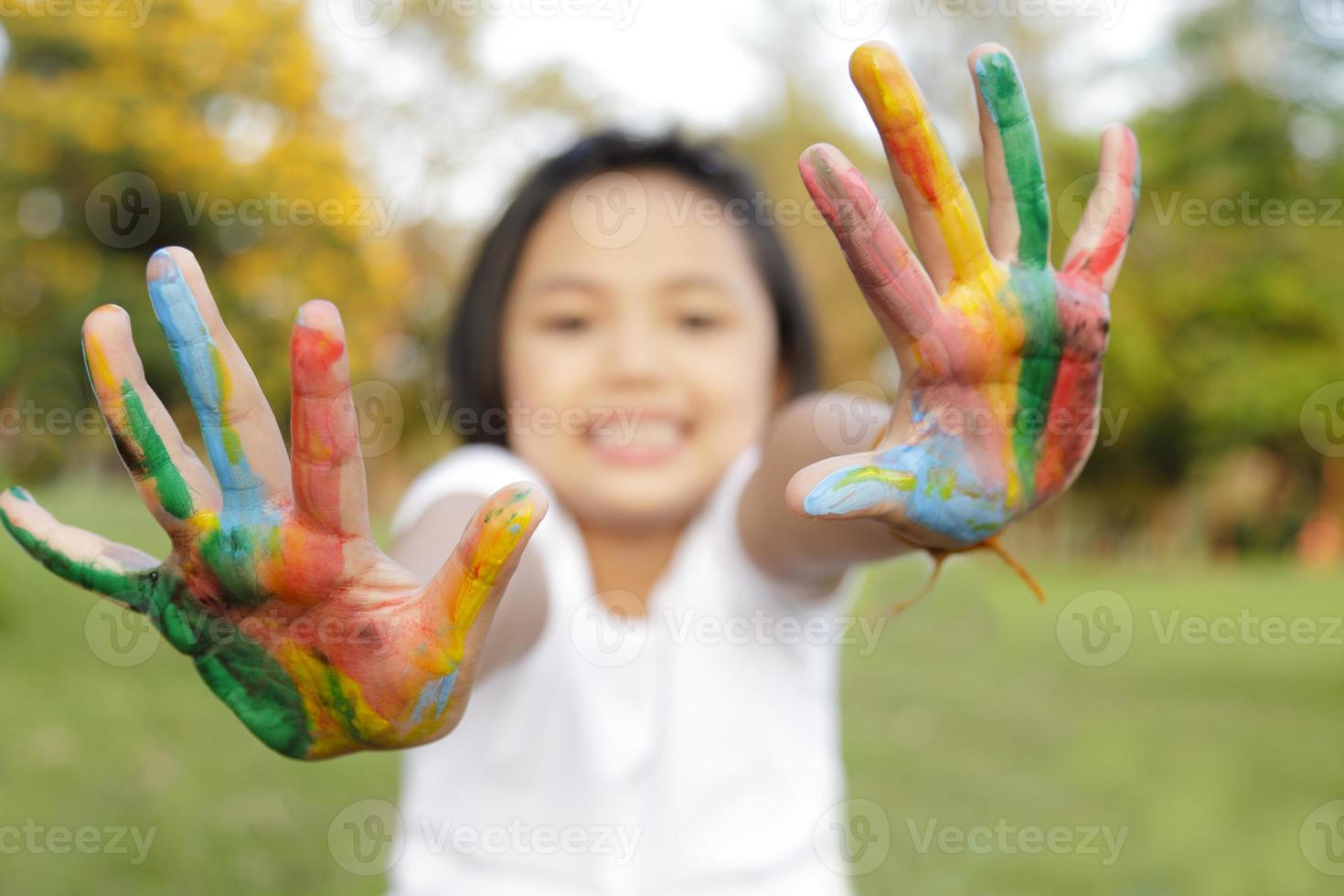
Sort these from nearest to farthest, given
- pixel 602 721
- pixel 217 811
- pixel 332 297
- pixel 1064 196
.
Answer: pixel 602 721
pixel 217 811
pixel 332 297
pixel 1064 196

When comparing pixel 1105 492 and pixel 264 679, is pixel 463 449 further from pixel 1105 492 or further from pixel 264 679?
pixel 1105 492

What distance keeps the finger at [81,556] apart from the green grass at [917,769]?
5.01 ft

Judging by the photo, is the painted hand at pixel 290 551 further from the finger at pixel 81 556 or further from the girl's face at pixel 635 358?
the girl's face at pixel 635 358

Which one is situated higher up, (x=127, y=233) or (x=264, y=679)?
(x=127, y=233)

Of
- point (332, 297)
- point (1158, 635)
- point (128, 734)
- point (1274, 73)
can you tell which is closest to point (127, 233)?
point (332, 297)

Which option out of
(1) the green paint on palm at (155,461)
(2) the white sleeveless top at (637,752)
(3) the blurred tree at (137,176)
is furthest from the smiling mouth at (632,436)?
(3) the blurred tree at (137,176)

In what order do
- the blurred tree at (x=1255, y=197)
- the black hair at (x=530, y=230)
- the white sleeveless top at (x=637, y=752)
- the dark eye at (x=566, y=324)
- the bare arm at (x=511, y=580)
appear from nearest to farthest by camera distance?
the bare arm at (x=511, y=580) → the white sleeveless top at (x=637, y=752) → the dark eye at (x=566, y=324) → the black hair at (x=530, y=230) → the blurred tree at (x=1255, y=197)

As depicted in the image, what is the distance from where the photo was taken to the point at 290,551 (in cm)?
93

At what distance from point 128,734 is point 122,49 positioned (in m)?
2.24

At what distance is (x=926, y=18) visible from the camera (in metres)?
14.4

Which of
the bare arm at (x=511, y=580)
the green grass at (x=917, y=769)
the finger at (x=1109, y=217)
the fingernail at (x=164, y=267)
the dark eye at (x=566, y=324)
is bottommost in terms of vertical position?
the green grass at (x=917, y=769)

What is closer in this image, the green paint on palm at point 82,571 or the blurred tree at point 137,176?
the green paint on palm at point 82,571

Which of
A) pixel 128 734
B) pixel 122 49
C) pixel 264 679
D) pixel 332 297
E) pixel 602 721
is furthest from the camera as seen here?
pixel 332 297

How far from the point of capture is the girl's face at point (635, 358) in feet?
5.65
